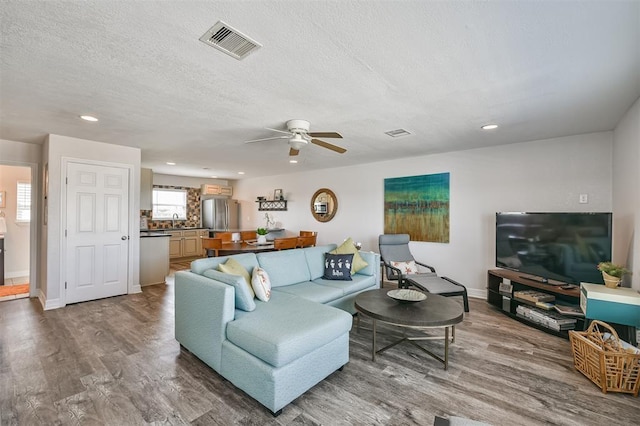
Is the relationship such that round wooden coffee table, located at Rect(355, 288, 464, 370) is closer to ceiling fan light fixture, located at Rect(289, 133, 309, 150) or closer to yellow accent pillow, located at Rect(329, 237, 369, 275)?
yellow accent pillow, located at Rect(329, 237, 369, 275)

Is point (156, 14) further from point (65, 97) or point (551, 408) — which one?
point (551, 408)

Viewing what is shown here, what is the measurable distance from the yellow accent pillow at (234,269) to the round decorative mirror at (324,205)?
3.92 m

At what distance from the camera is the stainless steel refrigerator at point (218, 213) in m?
8.48

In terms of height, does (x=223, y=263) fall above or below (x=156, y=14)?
below

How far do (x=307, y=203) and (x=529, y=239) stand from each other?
4.77 m

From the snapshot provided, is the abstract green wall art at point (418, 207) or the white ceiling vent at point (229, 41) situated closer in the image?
the white ceiling vent at point (229, 41)

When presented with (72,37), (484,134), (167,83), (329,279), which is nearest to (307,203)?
(329,279)

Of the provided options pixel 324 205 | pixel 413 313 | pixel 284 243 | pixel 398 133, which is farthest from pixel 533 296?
pixel 324 205

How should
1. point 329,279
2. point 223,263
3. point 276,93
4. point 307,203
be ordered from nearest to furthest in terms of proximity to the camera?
point 276,93 → point 223,263 → point 329,279 → point 307,203

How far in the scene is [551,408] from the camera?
6.38 ft

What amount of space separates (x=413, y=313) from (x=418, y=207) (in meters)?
3.07

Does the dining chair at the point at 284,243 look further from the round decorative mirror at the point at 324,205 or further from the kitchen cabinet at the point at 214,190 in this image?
the kitchen cabinet at the point at 214,190

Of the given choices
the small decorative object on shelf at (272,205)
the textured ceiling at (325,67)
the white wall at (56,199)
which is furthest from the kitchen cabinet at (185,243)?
the textured ceiling at (325,67)

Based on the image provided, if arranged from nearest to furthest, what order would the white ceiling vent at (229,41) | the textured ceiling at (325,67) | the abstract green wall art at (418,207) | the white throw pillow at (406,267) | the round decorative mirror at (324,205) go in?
the textured ceiling at (325,67)
the white ceiling vent at (229,41)
the white throw pillow at (406,267)
the abstract green wall art at (418,207)
the round decorative mirror at (324,205)
